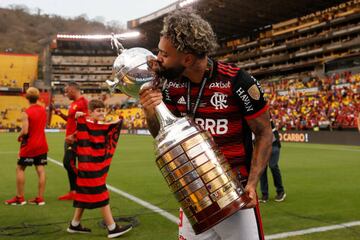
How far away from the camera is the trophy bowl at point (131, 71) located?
2287 millimetres

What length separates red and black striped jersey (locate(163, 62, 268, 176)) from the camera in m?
2.19

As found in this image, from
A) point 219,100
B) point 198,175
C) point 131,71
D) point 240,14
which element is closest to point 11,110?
point 240,14

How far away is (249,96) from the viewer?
2.16 m

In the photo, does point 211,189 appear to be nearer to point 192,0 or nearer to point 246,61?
point 192,0

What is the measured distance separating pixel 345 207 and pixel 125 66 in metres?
5.61

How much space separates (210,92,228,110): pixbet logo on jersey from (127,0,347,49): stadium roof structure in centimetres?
4568

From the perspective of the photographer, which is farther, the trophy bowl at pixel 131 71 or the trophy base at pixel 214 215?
the trophy bowl at pixel 131 71

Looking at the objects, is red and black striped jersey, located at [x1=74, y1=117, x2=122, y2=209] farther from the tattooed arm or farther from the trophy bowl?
the tattooed arm

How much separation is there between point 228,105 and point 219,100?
0.19 ft

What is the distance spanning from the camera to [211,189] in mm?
1760

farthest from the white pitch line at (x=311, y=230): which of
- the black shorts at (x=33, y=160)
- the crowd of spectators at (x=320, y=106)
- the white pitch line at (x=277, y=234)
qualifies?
the crowd of spectators at (x=320, y=106)

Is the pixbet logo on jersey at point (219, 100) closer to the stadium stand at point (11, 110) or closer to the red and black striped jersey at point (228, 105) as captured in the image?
the red and black striped jersey at point (228, 105)

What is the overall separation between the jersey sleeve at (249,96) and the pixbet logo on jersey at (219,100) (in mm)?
72

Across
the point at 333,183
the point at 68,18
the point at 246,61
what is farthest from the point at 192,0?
the point at 68,18
